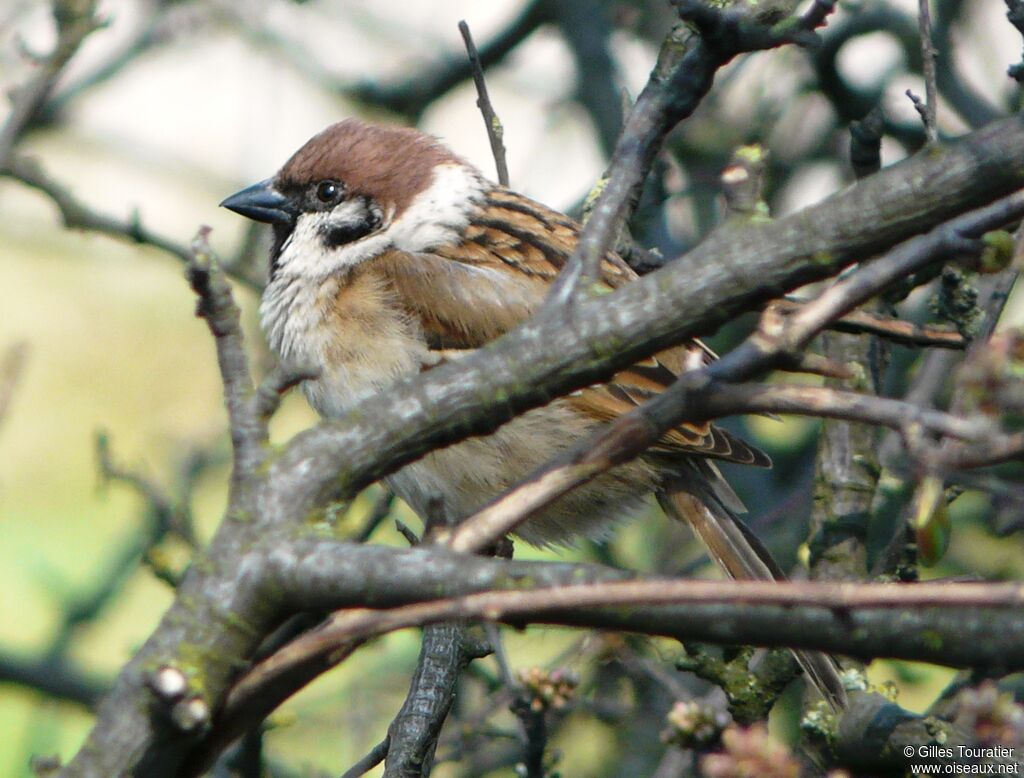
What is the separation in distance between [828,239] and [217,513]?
4317 mm

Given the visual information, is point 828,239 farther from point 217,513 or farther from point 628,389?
point 217,513

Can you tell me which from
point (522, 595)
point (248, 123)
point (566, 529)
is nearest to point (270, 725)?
point (566, 529)

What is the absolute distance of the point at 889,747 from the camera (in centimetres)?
175

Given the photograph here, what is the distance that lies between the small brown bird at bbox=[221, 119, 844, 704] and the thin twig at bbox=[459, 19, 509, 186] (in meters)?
0.22

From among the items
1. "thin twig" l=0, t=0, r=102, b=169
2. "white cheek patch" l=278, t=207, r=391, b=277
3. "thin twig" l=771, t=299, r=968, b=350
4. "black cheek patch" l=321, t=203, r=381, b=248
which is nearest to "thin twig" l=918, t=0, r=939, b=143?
"thin twig" l=771, t=299, r=968, b=350

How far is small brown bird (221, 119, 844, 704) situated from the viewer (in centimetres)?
266

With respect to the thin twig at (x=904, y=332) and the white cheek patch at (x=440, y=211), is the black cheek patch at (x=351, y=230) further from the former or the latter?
the thin twig at (x=904, y=332)

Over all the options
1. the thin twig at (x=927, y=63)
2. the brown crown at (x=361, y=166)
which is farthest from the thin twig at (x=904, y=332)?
the brown crown at (x=361, y=166)

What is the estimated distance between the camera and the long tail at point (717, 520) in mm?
2615

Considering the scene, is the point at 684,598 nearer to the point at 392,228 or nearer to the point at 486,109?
the point at 486,109

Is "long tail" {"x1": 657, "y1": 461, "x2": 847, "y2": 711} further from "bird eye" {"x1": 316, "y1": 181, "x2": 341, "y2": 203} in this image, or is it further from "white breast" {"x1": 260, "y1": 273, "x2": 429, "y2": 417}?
"bird eye" {"x1": 316, "y1": 181, "x2": 341, "y2": 203}

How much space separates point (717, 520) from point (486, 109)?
0.94 m

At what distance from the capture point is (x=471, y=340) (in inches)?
105

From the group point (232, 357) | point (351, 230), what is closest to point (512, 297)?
point (351, 230)
